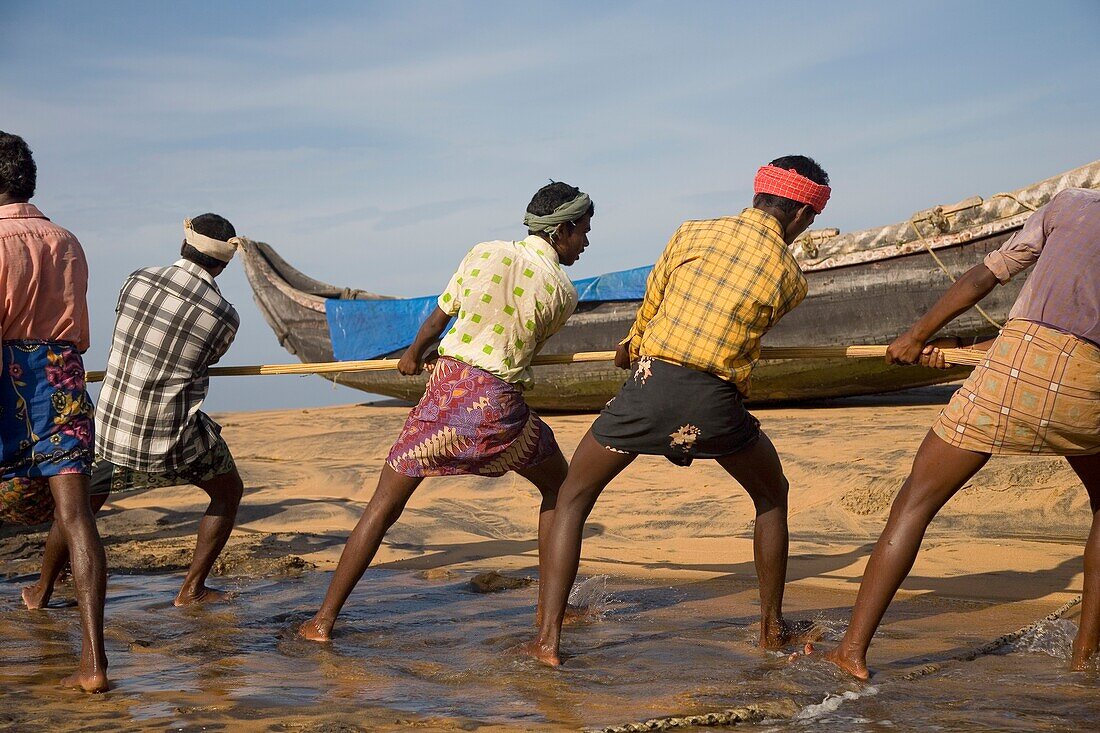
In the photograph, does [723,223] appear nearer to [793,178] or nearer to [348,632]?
[793,178]

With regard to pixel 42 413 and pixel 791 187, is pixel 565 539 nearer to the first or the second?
pixel 791 187

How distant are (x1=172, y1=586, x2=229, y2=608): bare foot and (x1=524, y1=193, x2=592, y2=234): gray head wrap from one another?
2.50 m

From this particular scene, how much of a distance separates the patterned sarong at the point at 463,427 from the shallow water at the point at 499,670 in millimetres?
731

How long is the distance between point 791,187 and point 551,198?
0.94m

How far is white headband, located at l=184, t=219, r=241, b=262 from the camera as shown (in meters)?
4.77

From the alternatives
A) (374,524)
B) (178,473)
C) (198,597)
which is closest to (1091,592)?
(374,524)

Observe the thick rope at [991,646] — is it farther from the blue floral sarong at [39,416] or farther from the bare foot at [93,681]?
the blue floral sarong at [39,416]

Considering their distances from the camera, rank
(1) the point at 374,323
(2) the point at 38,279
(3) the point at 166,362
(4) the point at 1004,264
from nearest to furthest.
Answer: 1. (4) the point at 1004,264
2. (2) the point at 38,279
3. (3) the point at 166,362
4. (1) the point at 374,323

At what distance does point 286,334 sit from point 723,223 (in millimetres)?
10213

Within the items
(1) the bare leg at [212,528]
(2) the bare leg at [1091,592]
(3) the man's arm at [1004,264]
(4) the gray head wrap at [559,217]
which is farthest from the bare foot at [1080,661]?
(1) the bare leg at [212,528]

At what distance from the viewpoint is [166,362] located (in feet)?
15.5

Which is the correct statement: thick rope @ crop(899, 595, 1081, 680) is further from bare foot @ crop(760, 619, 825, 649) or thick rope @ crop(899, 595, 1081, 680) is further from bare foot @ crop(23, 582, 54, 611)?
bare foot @ crop(23, 582, 54, 611)

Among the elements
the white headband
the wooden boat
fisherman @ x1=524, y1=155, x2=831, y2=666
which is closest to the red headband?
fisherman @ x1=524, y1=155, x2=831, y2=666

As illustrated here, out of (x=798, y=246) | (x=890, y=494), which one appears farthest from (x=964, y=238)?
(x=890, y=494)
